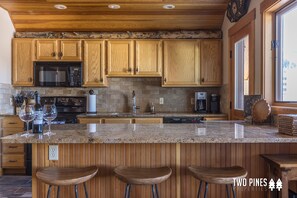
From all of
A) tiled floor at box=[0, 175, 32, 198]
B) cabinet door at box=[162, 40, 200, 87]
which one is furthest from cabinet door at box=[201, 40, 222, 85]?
tiled floor at box=[0, 175, 32, 198]

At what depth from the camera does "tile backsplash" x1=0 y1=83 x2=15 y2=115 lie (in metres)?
4.01

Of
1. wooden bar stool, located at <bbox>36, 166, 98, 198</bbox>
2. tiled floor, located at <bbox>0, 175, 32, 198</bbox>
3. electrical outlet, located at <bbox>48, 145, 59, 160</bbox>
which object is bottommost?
tiled floor, located at <bbox>0, 175, 32, 198</bbox>

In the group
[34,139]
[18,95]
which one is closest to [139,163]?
[34,139]

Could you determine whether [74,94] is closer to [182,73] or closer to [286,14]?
[182,73]

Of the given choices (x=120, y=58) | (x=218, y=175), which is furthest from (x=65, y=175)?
(x=120, y=58)

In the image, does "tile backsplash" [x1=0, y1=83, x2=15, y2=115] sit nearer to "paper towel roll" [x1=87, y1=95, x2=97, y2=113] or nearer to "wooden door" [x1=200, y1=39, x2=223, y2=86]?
"paper towel roll" [x1=87, y1=95, x2=97, y2=113]

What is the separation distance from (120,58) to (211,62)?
5.03ft

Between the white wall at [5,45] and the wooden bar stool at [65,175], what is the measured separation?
278cm

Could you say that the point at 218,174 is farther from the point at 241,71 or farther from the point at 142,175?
the point at 241,71

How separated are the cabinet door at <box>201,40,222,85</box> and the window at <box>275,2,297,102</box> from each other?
1.60 meters

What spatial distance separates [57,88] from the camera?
459 cm

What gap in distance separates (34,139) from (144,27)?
9.96ft

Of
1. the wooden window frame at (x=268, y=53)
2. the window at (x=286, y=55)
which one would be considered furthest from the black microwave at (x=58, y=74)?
the window at (x=286, y=55)

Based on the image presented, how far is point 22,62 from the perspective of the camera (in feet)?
14.1
